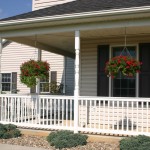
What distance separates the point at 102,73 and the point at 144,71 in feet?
4.80

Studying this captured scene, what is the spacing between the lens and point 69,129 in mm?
8945

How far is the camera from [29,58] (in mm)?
17500

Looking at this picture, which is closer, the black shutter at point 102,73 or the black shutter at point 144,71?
the black shutter at point 144,71

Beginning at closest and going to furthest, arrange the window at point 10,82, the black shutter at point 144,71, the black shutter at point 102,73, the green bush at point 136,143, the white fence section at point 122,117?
the green bush at point 136,143
the white fence section at point 122,117
the black shutter at point 144,71
the black shutter at point 102,73
the window at point 10,82

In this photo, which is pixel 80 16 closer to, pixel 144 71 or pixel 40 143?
pixel 144 71

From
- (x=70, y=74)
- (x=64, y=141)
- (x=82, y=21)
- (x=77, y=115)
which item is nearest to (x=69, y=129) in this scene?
(x=77, y=115)

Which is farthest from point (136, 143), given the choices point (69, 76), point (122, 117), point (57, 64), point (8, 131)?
point (57, 64)

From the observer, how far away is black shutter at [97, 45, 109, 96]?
10406 mm

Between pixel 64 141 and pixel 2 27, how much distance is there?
14.3ft

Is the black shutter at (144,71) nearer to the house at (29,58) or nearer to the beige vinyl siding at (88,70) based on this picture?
the beige vinyl siding at (88,70)

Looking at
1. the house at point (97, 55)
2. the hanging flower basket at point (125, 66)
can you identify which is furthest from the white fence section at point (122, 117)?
the hanging flower basket at point (125, 66)

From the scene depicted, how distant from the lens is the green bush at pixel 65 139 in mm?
7817

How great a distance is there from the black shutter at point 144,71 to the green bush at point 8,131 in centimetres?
414

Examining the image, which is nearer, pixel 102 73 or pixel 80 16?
pixel 80 16
